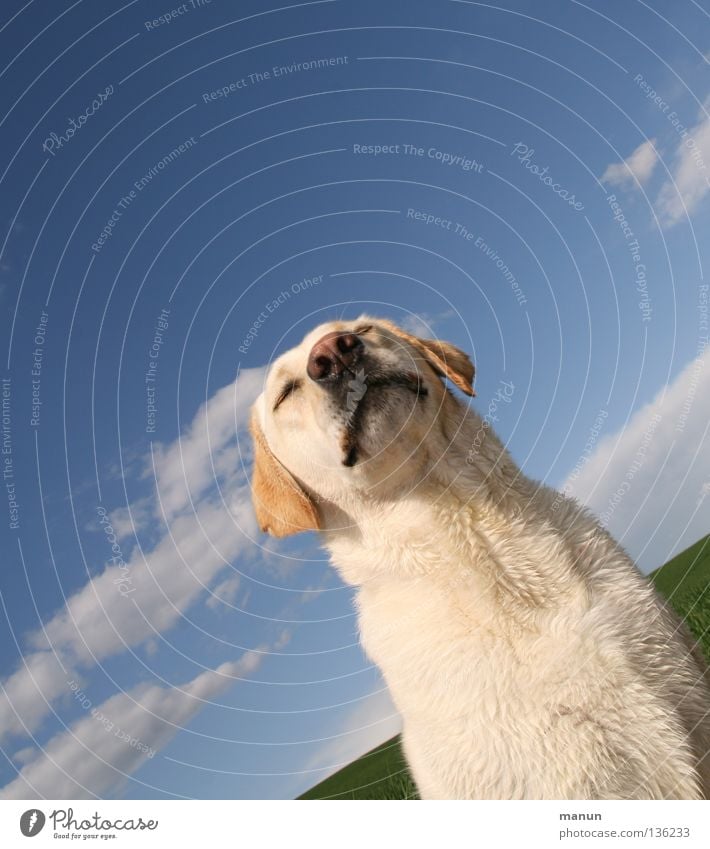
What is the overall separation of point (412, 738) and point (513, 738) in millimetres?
1188

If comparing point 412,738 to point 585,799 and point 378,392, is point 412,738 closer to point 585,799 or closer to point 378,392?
point 585,799

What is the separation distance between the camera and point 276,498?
24.3ft

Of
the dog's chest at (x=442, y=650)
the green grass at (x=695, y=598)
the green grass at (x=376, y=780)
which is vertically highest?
the dog's chest at (x=442, y=650)

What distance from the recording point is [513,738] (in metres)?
5.77

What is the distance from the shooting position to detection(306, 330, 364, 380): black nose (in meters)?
6.53

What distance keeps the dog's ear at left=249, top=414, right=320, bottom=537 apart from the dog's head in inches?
0.4

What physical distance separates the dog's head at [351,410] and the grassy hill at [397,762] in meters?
2.92

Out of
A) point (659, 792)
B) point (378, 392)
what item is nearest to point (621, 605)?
point (659, 792)

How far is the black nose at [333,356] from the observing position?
21.4ft

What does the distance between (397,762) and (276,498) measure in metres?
8.02

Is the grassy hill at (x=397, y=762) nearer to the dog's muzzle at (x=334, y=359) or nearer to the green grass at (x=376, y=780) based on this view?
the green grass at (x=376, y=780)

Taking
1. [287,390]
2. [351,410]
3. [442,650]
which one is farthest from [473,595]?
[287,390]

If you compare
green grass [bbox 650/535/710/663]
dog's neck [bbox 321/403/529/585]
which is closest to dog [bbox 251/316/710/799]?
dog's neck [bbox 321/403/529/585]

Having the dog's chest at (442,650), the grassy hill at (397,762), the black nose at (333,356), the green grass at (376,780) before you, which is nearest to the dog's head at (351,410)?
the black nose at (333,356)
